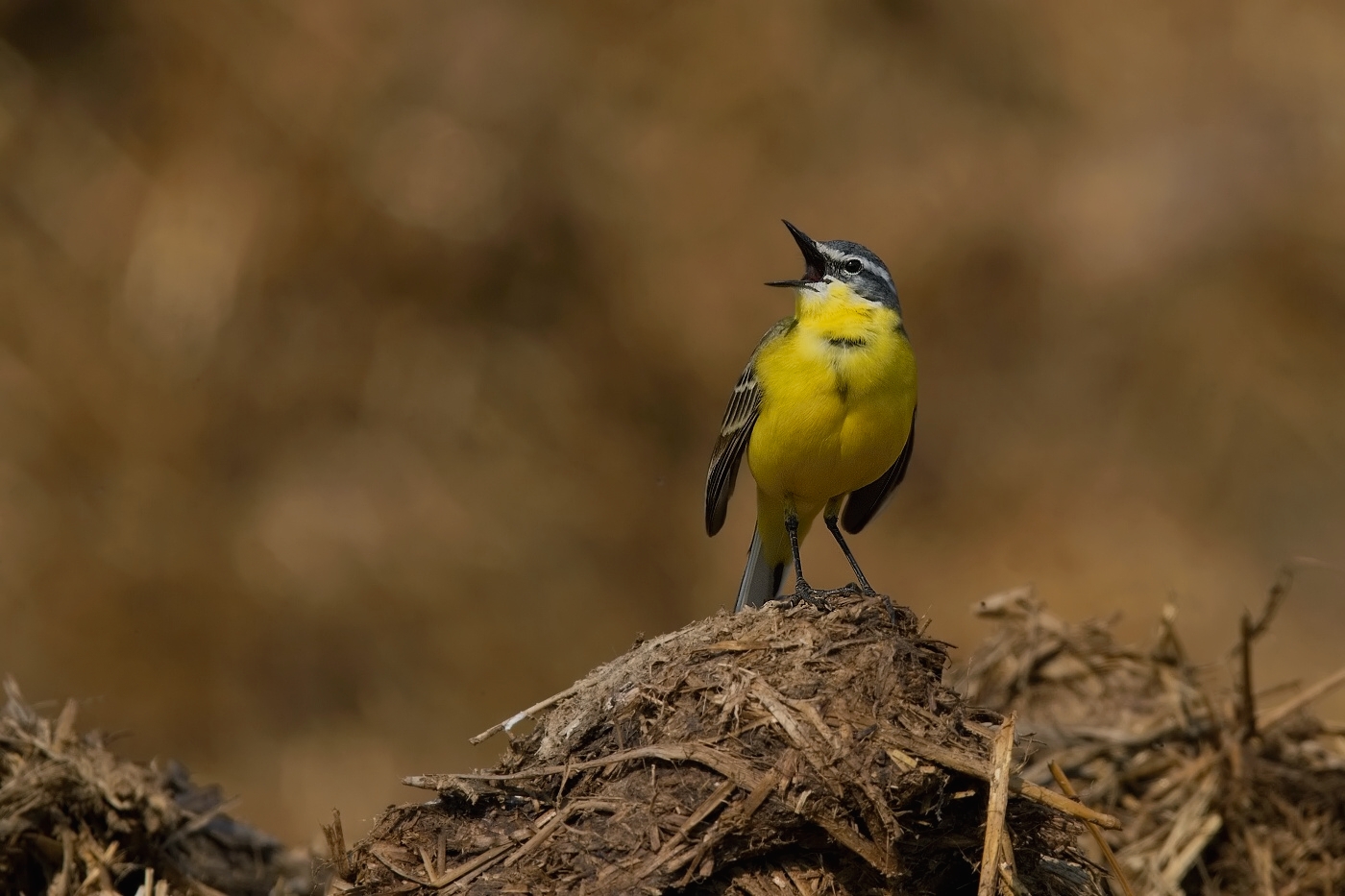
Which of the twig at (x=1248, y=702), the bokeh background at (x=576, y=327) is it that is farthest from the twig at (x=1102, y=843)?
the bokeh background at (x=576, y=327)

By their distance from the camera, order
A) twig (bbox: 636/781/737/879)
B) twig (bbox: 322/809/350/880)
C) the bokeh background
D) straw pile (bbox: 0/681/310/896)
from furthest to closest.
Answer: the bokeh background
straw pile (bbox: 0/681/310/896)
twig (bbox: 322/809/350/880)
twig (bbox: 636/781/737/879)

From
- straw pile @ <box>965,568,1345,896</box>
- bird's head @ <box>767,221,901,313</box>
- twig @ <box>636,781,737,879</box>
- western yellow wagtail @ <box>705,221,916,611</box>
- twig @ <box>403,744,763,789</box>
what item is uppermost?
bird's head @ <box>767,221,901,313</box>

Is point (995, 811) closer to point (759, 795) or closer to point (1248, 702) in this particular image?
point (759, 795)

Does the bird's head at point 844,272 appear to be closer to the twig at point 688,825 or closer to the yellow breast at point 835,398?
the yellow breast at point 835,398

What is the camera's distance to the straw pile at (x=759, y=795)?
443cm

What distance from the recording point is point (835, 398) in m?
6.58

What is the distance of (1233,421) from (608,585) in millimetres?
6524

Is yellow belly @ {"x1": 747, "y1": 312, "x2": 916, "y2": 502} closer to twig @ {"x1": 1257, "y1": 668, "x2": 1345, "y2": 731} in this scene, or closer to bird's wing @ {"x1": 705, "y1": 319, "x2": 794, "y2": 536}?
bird's wing @ {"x1": 705, "y1": 319, "x2": 794, "y2": 536}

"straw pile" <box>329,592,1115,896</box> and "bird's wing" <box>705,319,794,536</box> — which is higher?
"bird's wing" <box>705,319,794,536</box>

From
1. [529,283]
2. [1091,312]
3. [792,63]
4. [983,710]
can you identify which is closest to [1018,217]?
[1091,312]

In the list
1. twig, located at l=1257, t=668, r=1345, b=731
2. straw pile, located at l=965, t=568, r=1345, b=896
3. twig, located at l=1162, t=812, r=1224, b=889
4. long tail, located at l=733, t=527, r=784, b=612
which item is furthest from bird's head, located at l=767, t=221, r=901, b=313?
twig, located at l=1162, t=812, r=1224, b=889

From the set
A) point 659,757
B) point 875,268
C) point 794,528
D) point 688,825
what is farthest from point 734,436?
point 688,825

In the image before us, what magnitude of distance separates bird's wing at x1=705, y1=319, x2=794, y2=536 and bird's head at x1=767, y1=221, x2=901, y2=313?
10.2 inches

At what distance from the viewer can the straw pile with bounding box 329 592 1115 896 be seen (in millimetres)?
4430
